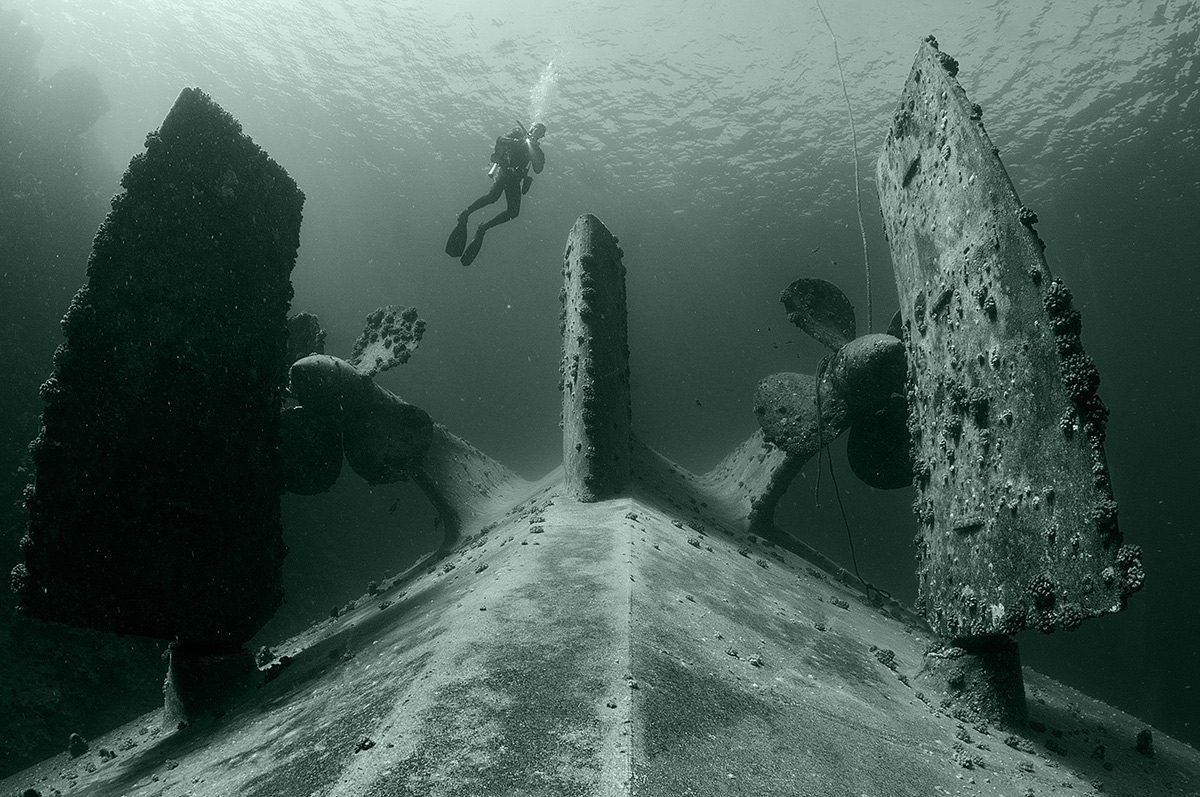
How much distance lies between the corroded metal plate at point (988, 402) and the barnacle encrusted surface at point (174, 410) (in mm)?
5210

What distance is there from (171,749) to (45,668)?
9.92 metres

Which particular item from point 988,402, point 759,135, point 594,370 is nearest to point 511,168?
point 594,370

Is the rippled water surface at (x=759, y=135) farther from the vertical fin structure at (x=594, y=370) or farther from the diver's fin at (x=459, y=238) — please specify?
the vertical fin structure at (x=594, y=370)

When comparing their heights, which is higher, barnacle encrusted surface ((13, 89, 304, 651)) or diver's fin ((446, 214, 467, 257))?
diver's fin ((446, 214, 467, 257))

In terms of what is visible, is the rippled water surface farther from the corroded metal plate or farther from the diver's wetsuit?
the corroded metal plate

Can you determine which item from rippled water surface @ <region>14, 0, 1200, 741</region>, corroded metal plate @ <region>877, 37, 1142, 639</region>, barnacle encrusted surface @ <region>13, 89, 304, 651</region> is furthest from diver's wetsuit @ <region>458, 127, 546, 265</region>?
rippled water surface @ <region>14, 0, 1200, 741</region>

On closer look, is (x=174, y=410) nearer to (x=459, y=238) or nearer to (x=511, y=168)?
(x=459, y=238)

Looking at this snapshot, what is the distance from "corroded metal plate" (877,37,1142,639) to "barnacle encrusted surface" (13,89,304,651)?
521 cm

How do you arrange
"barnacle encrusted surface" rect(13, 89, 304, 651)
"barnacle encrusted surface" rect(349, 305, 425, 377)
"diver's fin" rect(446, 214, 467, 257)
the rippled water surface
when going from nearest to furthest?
"barnacle encrusted surface" rect(13, 89, 304, 651), "barnacle encrusted surface" rect(349, 305, 425, 377), "diver's fin" rect(446, 214, 467, 257), the rippled water surface

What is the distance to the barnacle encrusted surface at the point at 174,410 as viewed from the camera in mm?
3629

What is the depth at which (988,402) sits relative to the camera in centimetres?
398

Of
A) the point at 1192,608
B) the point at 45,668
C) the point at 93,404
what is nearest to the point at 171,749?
the point at 93,404

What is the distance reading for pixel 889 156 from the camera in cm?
569

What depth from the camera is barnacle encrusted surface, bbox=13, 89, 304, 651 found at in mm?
3629
